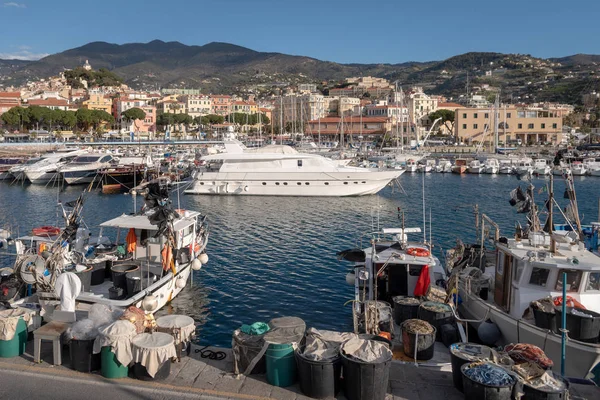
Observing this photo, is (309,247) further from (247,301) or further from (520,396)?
(520,396)

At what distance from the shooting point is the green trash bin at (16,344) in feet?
26.1

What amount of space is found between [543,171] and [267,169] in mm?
33650

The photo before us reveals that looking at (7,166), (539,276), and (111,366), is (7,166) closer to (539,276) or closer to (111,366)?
(111,366)

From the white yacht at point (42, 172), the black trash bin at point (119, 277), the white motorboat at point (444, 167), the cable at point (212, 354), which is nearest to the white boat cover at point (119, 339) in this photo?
the cable at point (212, 354)

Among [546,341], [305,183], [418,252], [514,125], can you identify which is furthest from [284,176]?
[514,125]

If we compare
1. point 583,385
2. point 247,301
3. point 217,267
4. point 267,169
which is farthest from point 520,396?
point 267,169

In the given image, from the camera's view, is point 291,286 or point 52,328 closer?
point 52,328

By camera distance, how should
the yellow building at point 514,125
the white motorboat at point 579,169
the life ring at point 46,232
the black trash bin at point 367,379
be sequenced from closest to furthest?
1. the black trash bin at point 367,379
2. the life ring at point 46,232
3. the white motorboat at point 579,169
4. the yellow building at point 514,125

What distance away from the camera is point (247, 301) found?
15.3 metres

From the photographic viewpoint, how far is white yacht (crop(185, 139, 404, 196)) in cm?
3766

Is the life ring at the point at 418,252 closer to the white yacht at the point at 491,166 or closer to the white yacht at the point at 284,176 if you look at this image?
the white yacht at the point at 284,176

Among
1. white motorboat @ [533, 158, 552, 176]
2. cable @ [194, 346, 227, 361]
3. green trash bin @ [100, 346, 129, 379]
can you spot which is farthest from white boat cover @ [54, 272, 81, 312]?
white motorboat @ [533, 158, 552, 176]

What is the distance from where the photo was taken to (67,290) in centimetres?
902

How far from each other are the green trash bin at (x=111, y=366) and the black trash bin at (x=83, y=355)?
291mm
